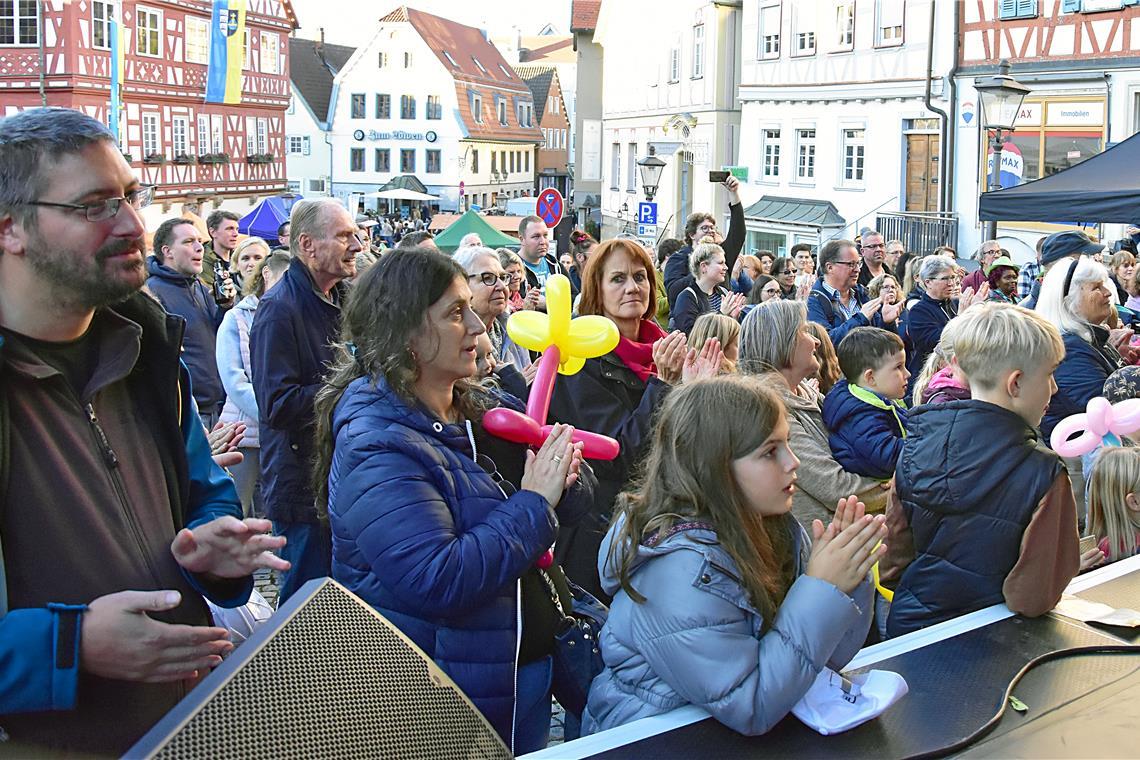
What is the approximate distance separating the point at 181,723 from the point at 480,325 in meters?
1.90

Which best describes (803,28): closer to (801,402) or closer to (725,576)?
(801,402)

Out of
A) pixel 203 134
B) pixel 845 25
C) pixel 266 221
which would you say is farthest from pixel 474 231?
pixel 203 134

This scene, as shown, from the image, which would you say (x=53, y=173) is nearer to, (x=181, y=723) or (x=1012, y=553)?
(x=181, y=723)

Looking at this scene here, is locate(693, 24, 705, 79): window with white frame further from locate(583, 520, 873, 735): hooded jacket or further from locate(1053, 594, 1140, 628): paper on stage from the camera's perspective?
locate(583, 520, 873, 735): hooded jacket

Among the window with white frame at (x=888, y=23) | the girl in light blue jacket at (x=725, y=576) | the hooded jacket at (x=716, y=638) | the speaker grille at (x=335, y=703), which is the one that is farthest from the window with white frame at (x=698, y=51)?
the speaker grille at (x=335, y=703)

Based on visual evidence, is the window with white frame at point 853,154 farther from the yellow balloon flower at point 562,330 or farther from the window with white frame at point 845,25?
the yellow balloon flower at point 562,330

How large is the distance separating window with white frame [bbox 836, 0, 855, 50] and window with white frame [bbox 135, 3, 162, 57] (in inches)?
871

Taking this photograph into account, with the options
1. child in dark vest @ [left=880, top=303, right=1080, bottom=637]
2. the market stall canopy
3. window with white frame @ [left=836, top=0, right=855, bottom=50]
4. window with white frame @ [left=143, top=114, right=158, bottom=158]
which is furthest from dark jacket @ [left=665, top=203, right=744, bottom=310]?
window with white frame @ [left=143, top=114, right=158, bottom=158]

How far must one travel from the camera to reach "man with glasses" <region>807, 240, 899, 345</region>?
7961 millimetres

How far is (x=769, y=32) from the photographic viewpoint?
2906 cm

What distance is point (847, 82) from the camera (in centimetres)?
2577

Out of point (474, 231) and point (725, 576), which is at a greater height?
point (474, 231)

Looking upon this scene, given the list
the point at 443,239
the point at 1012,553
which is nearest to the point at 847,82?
the point at 443,239

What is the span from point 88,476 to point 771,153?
28725mm
